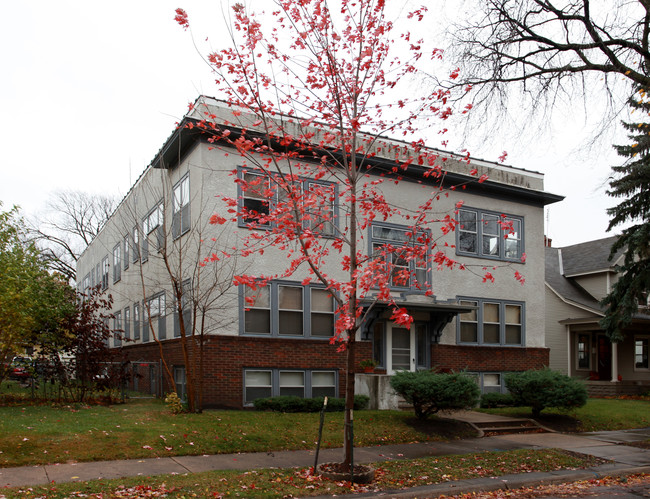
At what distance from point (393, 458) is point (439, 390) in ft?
9.51

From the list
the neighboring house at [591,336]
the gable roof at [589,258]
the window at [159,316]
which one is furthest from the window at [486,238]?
the gable roof at [589,258]

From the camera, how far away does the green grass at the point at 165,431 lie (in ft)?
33.3

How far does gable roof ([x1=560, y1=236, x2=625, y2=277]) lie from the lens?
30.6 meters

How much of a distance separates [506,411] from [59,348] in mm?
12926

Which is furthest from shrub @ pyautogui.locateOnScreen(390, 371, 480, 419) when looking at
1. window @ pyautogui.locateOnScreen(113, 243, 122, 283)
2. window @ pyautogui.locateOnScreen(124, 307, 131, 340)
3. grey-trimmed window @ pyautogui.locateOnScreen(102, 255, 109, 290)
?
grey-trimmed window @ pyautogui.locateOnScreen(102, 255, 109, 290)

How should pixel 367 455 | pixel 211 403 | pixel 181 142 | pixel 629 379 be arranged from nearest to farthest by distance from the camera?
pixel 367 455 < pixel 211 403 < pixel 181 142 < pixel 629 379

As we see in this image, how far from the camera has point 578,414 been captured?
17141 mm

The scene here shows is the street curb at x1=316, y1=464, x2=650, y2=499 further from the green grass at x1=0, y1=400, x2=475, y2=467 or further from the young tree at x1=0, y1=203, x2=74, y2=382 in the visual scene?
the young tree at x1=0, y1=203, x2=74, y2=382

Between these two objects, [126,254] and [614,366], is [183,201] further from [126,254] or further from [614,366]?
[614,366]

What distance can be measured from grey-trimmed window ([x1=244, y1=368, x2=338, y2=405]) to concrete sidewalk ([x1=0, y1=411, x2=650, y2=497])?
16.3 ft

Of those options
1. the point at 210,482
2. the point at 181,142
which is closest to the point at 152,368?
the point at 181,142

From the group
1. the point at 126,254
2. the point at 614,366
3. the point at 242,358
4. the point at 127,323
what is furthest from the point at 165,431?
the point at 614,366

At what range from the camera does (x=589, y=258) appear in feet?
106

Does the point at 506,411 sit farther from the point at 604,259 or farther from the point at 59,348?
the point at 604,259
